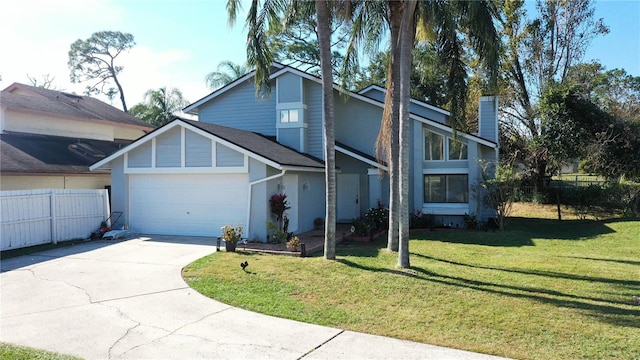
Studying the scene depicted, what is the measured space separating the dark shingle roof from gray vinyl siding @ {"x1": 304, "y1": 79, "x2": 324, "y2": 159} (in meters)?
0.70

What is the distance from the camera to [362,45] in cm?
1272

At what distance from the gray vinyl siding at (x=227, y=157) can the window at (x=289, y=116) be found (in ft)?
14.6

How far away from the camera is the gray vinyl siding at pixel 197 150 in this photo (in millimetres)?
14297

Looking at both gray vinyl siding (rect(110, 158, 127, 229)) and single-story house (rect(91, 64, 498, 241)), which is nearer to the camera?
single-story house (rect(91, 64, 498, 241))

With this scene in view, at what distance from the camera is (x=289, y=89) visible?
17766mm

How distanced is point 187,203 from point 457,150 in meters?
10.7

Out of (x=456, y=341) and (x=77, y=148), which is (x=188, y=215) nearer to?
(x=77, y=148)

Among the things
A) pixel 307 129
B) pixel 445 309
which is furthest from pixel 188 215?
pixel 445 309

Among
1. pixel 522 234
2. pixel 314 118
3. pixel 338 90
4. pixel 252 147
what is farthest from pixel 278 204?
pixel 522 234

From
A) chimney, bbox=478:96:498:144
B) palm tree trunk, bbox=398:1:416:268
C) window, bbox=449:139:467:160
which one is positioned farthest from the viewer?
chimney, bbox=478:96:498:144

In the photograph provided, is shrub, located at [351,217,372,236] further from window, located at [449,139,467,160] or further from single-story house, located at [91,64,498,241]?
window, located at [449,139,467,160]

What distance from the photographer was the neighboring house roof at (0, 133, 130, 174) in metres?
16.0

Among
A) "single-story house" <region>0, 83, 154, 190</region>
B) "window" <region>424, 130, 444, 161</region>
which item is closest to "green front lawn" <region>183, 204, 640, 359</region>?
"window" <region>424, 130, 444, 161</region>

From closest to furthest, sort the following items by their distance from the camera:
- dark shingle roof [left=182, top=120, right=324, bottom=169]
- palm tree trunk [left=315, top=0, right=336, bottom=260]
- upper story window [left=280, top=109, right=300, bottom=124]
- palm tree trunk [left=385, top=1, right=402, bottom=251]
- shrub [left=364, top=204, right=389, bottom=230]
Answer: palm tree trunk [left=315, top=0, right=336, bottom=260]
palm tree trunk [left=385, top=1, right=402, bottom=251]
dark shingle roof [left=182, top=120, right=324, bottom=169]
shrub [left=364, top=204, right=389, bottom=230]
upper story window [left=280, top=109, right=300, bottom=124]
